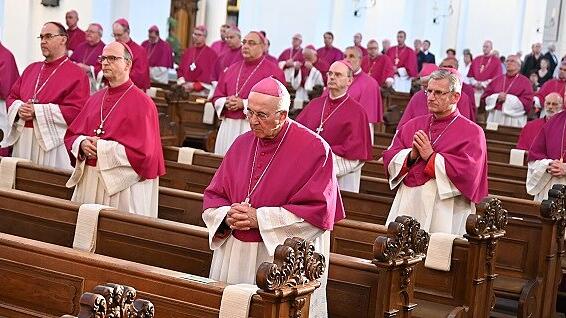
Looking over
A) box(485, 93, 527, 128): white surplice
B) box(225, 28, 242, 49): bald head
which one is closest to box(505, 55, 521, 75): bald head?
box(485, 93, 527, 128): white surplice

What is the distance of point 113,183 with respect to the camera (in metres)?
7.46

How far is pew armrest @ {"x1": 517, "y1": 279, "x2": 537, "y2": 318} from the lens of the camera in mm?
7398

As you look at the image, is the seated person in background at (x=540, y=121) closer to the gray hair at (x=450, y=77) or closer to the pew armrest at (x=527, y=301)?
the pew armrest at (x=527, y=301)

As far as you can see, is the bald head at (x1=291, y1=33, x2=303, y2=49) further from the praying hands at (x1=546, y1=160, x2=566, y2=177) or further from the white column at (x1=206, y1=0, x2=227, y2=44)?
the praying hands at (x1=546, y1=160, x2=566, y2=177)

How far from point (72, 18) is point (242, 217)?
10.6m

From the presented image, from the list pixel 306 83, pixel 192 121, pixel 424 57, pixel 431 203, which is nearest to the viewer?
pixel 431 203

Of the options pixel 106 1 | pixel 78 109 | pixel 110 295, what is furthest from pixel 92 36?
pixel 110 295

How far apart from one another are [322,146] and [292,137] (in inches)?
7.1

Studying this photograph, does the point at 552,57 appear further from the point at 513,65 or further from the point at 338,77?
the point at 338,77

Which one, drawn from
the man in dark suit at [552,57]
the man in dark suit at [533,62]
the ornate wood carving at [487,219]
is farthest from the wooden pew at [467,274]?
the man in dark suit at [533,62]

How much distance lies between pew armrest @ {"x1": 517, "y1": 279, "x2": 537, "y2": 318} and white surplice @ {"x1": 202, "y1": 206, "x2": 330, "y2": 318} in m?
2.26

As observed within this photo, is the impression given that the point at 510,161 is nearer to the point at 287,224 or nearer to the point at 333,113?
the point at 333,113

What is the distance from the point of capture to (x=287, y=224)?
542 centimetres

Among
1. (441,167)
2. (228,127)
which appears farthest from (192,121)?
(441,167)
